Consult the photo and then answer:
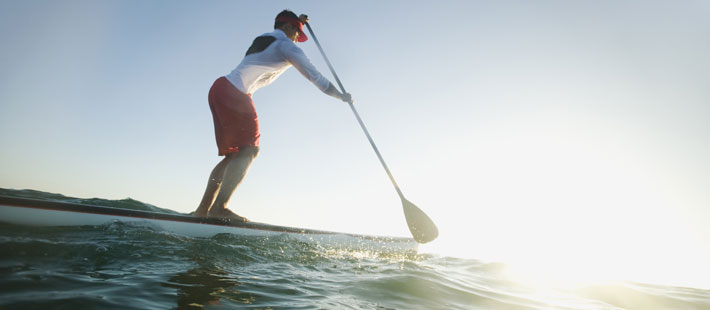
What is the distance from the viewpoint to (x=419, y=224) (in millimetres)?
5043

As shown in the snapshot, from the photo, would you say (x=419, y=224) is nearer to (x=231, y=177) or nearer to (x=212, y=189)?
(x=231, y=177)

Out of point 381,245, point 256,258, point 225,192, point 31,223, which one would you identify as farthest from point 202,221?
point 381,245

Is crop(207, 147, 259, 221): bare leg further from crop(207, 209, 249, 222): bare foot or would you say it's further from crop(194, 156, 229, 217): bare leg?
crop(194, 156, 229, 217): bare leg

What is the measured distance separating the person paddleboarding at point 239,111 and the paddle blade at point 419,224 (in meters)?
2.48

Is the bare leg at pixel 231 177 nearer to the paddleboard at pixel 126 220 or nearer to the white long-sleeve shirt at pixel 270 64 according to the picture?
the paddleboard at pixel 126 220

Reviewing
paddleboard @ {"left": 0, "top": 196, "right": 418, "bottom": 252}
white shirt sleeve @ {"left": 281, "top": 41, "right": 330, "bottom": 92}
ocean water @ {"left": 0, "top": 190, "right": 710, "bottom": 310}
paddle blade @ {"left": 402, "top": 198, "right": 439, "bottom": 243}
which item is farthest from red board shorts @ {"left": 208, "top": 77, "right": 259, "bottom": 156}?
paddle blade @ {"left": 402, "top": 198, "right": 439, "bottom": 243}

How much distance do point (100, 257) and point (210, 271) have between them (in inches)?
29.8

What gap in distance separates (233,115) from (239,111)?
0.28ft

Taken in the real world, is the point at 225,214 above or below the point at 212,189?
below

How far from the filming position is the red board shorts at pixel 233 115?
382 cm

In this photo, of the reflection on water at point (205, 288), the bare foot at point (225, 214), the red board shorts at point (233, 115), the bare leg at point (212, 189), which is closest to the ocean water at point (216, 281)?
the reflection on water at point (205, 288)

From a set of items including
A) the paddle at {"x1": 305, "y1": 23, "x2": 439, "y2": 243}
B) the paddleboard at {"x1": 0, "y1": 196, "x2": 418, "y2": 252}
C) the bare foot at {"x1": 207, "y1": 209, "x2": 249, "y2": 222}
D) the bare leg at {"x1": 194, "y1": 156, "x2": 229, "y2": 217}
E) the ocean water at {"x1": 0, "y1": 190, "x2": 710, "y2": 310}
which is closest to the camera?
the ocean water at {"x1": 0, "y1": 190, "x2": 710, "y2": 310}

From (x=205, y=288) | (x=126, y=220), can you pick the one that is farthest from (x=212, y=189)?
(x=205, y=288)

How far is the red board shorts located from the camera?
3820 millimetres
